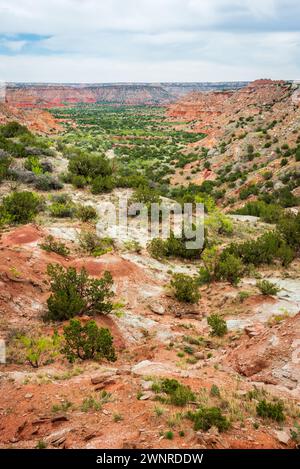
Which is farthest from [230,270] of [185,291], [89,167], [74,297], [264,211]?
[89,167]

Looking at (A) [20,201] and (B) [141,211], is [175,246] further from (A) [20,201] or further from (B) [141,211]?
(A) [20,201]

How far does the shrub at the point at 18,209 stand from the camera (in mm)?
19375

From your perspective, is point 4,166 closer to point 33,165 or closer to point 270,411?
point 33,165

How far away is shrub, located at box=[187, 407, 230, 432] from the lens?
21.2 feet

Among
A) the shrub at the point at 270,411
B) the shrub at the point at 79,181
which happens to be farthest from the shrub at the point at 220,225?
the shrub at the point at 270,411

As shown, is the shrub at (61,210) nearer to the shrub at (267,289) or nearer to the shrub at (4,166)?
the shrub at (4,166)

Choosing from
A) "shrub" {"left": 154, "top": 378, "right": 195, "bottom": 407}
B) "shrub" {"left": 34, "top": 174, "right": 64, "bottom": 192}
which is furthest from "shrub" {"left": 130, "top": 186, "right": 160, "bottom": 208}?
"shrub" {"left": 154, "top": 378, "right": 195, "bottom": 407}

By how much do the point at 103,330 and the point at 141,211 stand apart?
563 inches

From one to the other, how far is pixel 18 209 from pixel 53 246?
4502 mm

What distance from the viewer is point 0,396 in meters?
8.06

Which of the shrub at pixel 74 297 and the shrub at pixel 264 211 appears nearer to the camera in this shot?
the shrub at pixel 74 297

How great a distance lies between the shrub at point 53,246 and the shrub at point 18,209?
10.5 ft

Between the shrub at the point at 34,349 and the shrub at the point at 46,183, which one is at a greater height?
the shrub at the point at 46,183

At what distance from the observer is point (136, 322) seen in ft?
43.7
